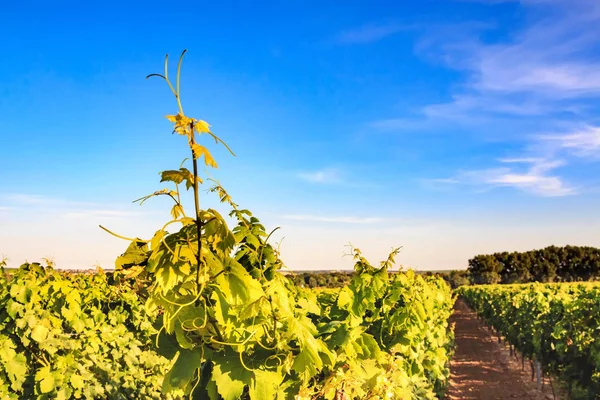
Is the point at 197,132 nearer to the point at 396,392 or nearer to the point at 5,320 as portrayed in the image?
the point at 396,392

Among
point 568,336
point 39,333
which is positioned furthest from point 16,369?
point 568,336

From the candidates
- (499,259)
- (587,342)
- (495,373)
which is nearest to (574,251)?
(499,259)

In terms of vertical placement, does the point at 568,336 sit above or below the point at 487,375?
above

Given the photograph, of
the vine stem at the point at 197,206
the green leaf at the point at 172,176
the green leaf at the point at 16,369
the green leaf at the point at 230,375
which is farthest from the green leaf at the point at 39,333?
the green leaf at the point at 172,176

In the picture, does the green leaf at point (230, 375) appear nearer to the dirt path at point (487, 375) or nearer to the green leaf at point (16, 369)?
the green leaf at point (16, 369)

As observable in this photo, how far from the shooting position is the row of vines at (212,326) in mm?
2119

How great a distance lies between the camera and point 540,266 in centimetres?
9388

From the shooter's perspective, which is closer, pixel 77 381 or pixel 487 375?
pixel 77 381

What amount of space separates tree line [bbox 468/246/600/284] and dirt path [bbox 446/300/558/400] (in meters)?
74.9

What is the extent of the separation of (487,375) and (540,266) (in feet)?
287

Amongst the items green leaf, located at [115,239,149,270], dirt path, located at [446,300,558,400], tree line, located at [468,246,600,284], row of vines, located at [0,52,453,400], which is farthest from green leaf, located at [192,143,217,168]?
tree line, located at [468,246,600,284]

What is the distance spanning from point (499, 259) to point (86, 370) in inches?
3921

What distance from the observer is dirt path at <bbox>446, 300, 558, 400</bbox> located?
12.8 metres

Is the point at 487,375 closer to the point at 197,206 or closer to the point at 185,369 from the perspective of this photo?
the point at 185,369
